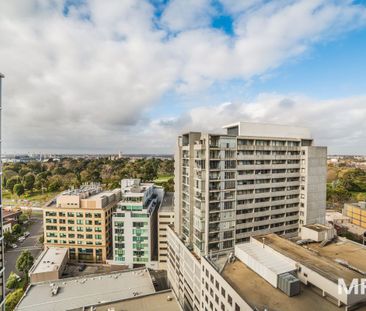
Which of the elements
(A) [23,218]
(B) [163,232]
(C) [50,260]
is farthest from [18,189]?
(B) [163,232]

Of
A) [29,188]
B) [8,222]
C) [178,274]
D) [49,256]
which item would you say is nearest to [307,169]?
[178,274]

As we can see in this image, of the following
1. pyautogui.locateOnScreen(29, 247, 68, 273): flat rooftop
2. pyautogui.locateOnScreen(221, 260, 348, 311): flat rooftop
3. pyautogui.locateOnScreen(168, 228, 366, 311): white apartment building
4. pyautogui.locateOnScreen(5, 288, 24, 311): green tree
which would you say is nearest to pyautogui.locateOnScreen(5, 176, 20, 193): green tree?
pyautogui.locateOnScreen(29, 247, 68, 273): flat rooftop

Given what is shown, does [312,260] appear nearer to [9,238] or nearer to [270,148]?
[270,148]

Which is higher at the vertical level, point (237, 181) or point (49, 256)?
point (237, 181)

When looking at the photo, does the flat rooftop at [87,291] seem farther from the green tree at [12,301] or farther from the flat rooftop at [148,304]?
the flat rooftop at [148,304]

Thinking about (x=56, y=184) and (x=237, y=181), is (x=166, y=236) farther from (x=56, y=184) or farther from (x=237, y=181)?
(x=56, y=184)
